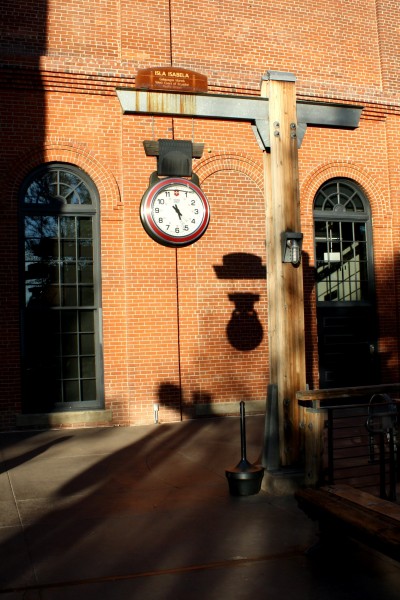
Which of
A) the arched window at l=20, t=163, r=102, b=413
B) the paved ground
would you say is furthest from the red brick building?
the paved ground

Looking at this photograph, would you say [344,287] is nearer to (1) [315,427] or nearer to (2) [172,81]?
(2) [172,81]

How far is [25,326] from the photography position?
11.0m

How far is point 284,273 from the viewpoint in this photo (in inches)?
271

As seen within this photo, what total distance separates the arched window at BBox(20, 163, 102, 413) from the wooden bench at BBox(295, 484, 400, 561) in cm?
676

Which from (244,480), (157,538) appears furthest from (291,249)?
(157,538)

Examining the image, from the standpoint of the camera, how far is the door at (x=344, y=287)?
12836 mm

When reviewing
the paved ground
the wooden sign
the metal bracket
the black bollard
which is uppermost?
the wooden sign

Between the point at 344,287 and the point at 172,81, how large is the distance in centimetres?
713

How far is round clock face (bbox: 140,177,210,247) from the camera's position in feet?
23.2

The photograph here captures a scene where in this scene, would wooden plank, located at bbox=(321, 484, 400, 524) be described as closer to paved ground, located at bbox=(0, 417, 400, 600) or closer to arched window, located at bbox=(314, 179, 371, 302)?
paved ground, located at bbox=(0, 417, 400, 600)

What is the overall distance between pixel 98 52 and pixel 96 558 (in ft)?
30.0

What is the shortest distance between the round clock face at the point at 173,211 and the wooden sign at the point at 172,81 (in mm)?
968

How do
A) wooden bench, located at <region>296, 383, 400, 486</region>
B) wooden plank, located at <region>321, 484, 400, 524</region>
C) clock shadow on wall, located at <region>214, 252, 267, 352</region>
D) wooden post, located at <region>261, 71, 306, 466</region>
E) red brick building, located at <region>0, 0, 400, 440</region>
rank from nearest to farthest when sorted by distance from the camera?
wooden plank, located at <region>321, 484, 400, 524</region> → wooden bench, located at <region>296, 383, 400, 486</region> → wooden post, located at <region>261, 71, 306, 466</region> → red brick building, located at <region>0, 0, 400, 440</region> → clock shadow on wall, located at <region>214, 252, 267, 352</region>

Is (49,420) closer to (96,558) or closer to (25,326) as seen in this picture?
(25,326)
